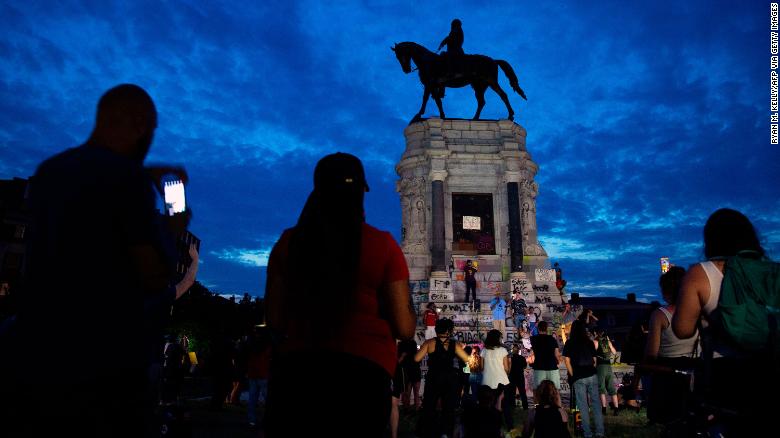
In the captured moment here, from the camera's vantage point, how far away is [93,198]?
6.33ft

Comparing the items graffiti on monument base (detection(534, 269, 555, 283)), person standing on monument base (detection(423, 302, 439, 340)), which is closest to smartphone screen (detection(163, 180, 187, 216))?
person standing on monument base (detection(423, 302, 439, 340))

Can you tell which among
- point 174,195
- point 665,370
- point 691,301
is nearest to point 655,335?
point 665,370

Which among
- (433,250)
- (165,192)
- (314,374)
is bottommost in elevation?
(314,374)

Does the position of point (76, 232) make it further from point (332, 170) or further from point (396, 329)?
point (396, 329)

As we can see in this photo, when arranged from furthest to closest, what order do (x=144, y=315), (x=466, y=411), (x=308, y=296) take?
(x=466, y=411) → (x=308, y=296) → (x=144, y=315)

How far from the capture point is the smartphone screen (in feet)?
8.46

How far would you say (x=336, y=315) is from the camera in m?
2.30

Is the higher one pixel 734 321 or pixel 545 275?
pixel 545 275

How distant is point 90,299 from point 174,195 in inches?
34.1

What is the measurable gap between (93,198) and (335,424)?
1.29 m

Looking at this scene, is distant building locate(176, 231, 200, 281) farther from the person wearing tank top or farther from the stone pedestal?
the stone pedestal

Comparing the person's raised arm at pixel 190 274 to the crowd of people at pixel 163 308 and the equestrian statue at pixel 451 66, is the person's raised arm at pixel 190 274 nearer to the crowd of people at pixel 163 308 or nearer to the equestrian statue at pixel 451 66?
the crowd of people at pixel 163 308

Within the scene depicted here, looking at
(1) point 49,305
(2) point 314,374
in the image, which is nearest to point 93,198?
(1) point 49,305

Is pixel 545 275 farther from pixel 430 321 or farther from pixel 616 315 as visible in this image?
pixel 616 315
